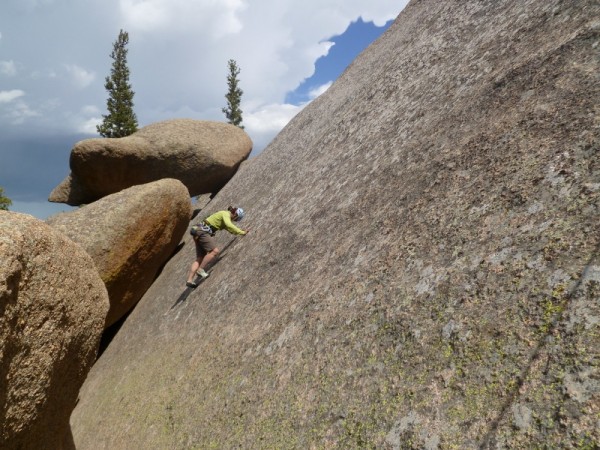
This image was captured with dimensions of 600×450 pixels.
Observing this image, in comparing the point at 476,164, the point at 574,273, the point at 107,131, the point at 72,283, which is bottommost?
the point at 574,273

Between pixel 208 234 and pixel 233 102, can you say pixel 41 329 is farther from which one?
pixel 233 102

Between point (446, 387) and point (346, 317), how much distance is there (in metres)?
1.63

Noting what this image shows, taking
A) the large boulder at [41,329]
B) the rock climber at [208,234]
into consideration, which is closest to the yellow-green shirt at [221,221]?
the rock climber at [208,234]

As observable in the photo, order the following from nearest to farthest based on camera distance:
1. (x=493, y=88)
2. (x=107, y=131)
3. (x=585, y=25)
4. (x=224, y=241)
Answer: (x=585, y=25) < (x=493, y=88) < (x=224, y=241) < (x=107, y=131)

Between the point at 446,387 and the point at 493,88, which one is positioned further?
the point at 493,88

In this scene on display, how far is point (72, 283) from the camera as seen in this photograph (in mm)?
5141

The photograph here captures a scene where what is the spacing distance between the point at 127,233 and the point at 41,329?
725cm

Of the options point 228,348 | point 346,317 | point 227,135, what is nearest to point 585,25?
point 346,317

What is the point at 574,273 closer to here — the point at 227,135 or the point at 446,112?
the point at 446,112

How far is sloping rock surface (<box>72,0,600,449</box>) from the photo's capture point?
2.75 metres

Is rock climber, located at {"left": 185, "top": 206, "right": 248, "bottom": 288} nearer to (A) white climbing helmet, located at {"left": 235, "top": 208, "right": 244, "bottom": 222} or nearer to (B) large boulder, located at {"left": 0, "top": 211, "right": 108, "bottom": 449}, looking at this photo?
(A) white climbing helmet, located at {"left": 235, "top": 208, "right": 244, "bottom": 222}

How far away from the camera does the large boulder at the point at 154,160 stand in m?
17.2

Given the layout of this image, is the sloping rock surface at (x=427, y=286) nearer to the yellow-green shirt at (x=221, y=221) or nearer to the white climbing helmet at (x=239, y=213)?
the yellow-green shirt at (x=221, y=221)

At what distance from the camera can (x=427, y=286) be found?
12.6 feet
